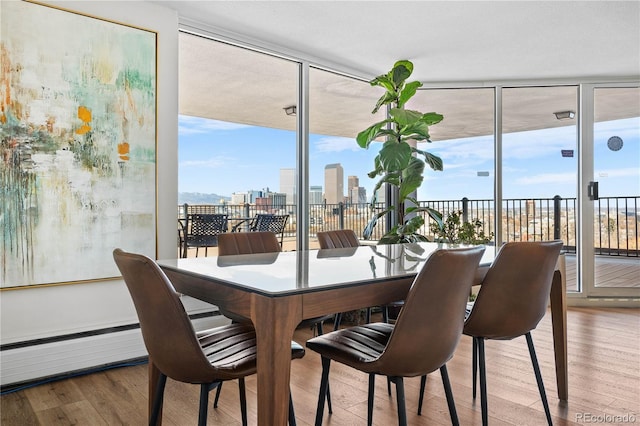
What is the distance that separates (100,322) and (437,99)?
13.7 feet

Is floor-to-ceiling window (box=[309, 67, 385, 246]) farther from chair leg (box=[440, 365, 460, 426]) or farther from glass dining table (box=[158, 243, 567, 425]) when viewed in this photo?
Answer: chair leg (box=[440, 365, 460, 426])

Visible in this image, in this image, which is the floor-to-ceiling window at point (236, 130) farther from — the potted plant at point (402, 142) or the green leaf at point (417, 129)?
the green leaf at point (417, 129)

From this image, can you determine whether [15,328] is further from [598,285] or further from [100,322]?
[598,285]

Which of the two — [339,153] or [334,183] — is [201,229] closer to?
[334,183]

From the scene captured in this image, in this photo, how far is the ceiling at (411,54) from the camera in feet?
10.8

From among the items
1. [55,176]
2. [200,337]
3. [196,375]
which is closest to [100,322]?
[55,176]

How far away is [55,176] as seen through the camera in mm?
2834

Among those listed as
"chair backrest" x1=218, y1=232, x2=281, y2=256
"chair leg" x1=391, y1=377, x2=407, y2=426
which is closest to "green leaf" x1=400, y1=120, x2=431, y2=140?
"chair backrest" x1=218, y1=232, x2=281, y2=256

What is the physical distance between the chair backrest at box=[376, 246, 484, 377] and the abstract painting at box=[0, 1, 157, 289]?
2247 millimetres

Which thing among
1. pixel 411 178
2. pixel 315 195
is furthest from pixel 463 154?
pixel 315 195

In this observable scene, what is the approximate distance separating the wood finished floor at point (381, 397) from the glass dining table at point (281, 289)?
2.04 feet

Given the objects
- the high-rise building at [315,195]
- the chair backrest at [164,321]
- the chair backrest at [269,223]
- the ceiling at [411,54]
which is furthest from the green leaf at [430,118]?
the chair backrest at [164,321]

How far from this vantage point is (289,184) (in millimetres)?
4312

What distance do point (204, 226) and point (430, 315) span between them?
267 centimetres
